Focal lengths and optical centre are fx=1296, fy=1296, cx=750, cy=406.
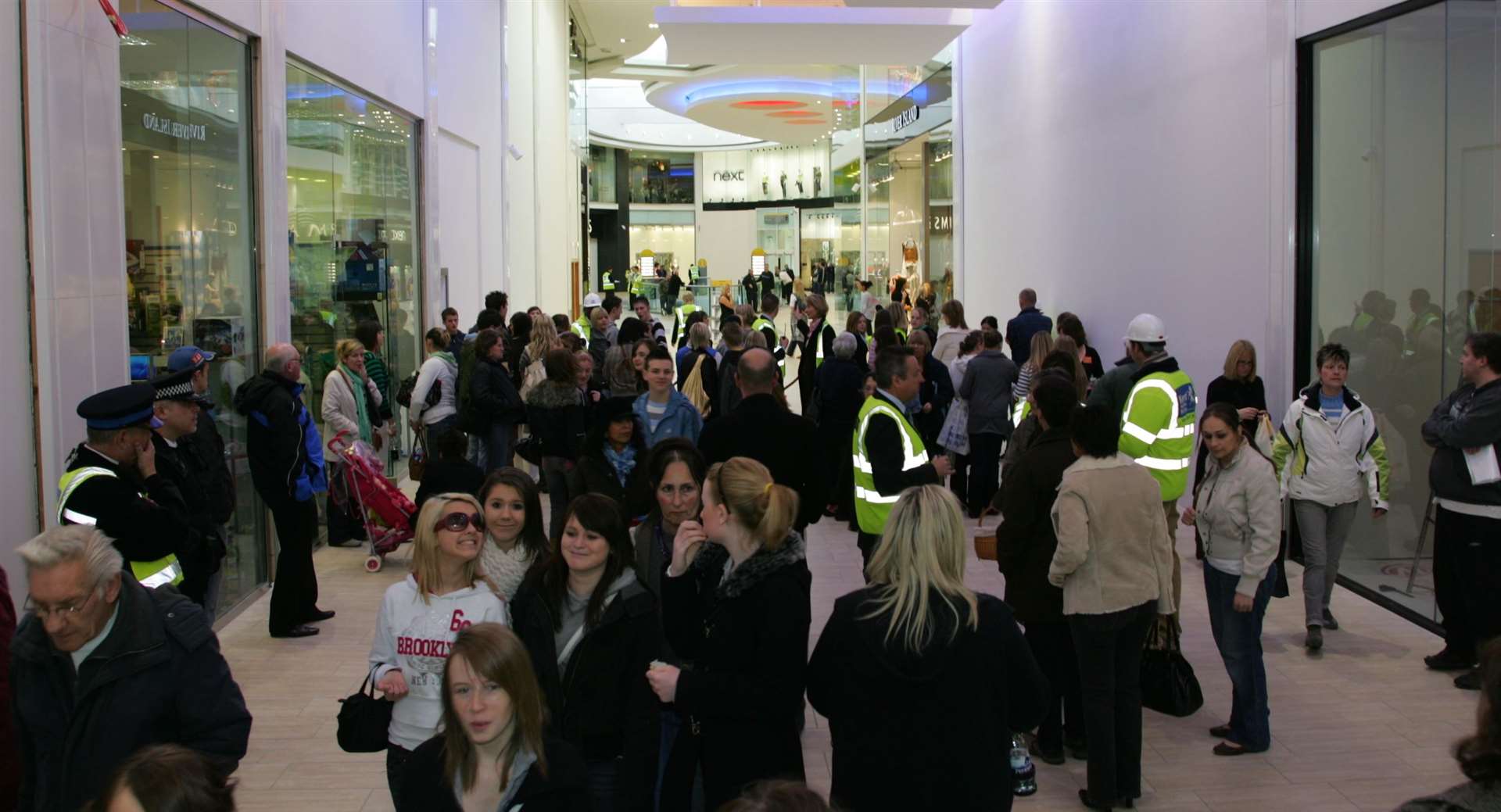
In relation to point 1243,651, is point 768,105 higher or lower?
higher

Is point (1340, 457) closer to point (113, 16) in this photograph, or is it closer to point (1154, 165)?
point (1154, 165)

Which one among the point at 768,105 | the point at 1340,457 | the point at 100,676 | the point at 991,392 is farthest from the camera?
the point at 768,105

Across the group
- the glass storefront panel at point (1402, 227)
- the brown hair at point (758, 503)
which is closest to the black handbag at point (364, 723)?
the brown hair at point (758, 503)

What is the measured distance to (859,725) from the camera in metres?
3.16

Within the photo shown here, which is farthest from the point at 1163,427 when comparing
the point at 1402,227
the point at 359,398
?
the point at 359,398

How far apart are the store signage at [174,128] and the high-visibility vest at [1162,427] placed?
5.87 m

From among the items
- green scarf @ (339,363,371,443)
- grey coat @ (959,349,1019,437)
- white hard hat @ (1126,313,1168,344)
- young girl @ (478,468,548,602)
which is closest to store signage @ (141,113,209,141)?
green scarf @ (339,363,371,443)

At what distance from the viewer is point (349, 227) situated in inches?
452

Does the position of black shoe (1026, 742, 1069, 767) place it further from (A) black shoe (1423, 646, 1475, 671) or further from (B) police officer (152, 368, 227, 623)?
(B) police officer (152, 368, 227, 623)

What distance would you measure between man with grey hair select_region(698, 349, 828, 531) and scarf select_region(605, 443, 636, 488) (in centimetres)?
46

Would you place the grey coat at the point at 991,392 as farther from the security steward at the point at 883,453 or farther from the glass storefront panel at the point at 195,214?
the glass storefront panel at the point at 195,214

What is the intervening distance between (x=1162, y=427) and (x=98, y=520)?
5.44 m

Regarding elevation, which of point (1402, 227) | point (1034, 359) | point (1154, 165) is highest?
point (1154, 165)

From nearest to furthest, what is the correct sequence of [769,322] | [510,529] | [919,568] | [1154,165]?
[919,568]
[510,529]
[1154,165]
[769,322]
